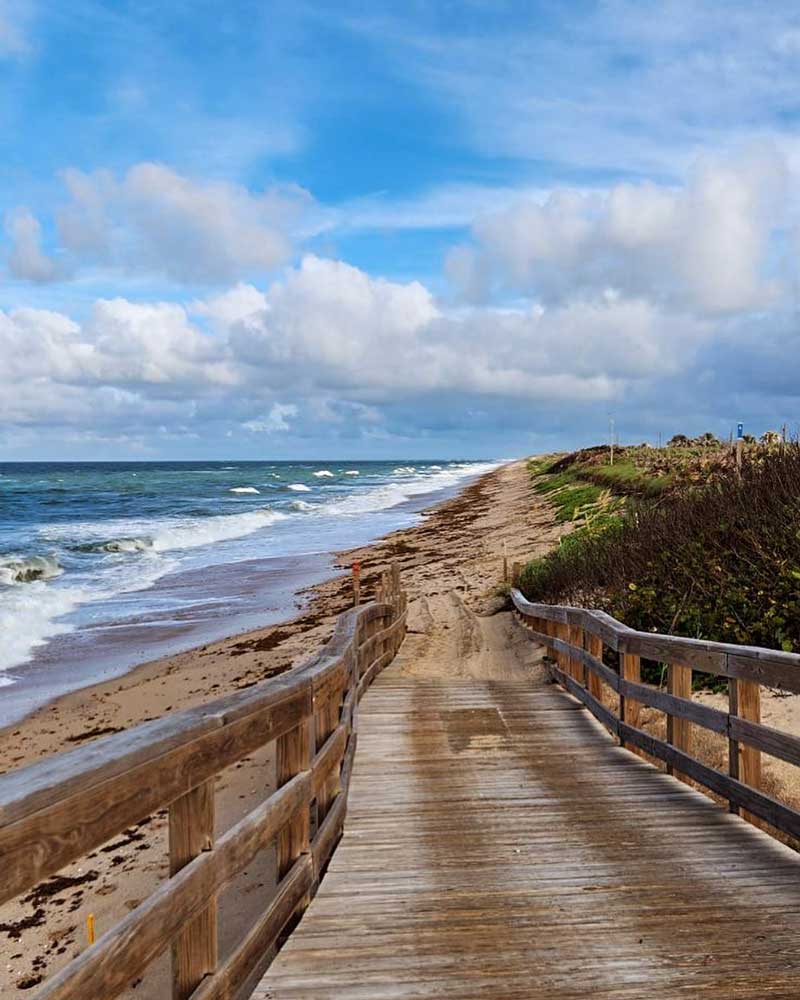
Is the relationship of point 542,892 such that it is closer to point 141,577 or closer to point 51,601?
point 51,601

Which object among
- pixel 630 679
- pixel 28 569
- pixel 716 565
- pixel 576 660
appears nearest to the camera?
pixel 630 679

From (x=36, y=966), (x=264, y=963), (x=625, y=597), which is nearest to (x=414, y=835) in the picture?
(x=264, y=963)

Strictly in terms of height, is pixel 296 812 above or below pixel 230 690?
above

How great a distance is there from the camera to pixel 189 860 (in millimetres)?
2539

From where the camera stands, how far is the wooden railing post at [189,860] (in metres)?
A: 2.52

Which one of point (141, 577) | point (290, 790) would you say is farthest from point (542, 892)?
point (141, 577)

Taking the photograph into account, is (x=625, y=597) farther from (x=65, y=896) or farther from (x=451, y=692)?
(x=65, y=896)

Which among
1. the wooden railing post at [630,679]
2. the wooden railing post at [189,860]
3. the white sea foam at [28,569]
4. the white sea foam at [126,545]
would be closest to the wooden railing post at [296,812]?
the wooden railing post at [189,860]

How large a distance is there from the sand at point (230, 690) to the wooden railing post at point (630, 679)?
316cm

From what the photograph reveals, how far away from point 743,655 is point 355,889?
8.17ft

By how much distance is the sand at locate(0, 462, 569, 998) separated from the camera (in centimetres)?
557

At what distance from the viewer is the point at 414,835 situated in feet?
16.1

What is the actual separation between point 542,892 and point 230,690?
786 centimetres

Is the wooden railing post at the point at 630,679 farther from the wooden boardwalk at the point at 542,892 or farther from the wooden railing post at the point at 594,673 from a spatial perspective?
the wooden railing post at the point at 594,673
